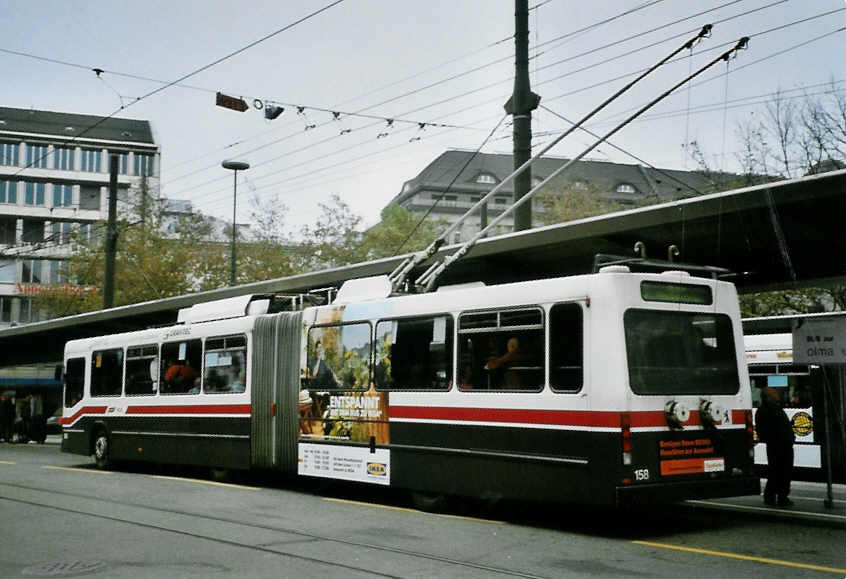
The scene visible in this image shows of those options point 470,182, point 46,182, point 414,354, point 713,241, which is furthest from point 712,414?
point 470,182

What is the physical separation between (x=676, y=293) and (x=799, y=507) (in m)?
4.04

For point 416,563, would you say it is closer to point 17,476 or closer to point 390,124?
point 17,476

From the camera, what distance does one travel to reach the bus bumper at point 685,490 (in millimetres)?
10109

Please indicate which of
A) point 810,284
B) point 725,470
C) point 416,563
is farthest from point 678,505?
point 810,284

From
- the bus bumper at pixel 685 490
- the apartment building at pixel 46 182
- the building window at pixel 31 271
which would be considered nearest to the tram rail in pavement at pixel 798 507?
the bus bumper at pixel 685 490

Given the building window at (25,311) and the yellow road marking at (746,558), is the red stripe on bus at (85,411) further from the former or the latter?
the building window at (25,311)

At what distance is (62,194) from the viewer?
263 ft

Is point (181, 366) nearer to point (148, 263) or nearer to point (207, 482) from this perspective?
point (207, 482)

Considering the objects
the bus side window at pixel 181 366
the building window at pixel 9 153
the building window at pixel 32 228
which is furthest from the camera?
the building window at pixel 32 228

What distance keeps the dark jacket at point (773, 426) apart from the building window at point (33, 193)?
73.3 m

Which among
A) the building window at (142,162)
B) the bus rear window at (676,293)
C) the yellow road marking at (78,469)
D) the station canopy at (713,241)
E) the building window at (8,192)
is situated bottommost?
the yellow road marking at (78,469)

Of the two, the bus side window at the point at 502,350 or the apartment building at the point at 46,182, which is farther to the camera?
the apartment building at the point at 46,182

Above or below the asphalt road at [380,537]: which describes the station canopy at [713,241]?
above

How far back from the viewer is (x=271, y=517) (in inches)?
464
